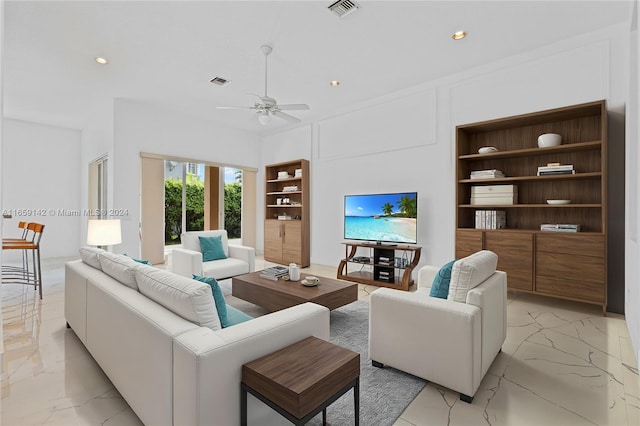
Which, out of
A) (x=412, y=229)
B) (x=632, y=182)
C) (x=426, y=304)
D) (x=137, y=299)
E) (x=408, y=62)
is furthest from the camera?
(x=412, y=229)

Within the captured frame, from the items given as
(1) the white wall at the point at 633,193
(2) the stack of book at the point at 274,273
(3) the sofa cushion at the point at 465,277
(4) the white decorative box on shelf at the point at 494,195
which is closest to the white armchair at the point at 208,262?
(2) the stack of book at the point at 274,273

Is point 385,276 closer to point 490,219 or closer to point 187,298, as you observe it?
point 490,219

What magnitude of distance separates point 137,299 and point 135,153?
4156mm

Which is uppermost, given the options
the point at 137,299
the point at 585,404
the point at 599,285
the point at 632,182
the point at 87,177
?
the point at 87,177

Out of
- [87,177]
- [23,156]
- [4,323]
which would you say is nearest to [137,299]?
[4,323]

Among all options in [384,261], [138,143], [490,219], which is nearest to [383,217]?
[384,261]

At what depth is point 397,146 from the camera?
185 inches

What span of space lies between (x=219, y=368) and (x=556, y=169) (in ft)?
11.9

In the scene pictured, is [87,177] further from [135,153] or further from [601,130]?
[601,130]

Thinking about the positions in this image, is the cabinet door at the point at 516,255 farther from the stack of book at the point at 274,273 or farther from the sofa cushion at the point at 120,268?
the sofa cushion at the point at 120,268

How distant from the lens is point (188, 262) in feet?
12.5

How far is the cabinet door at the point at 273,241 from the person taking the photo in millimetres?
6000

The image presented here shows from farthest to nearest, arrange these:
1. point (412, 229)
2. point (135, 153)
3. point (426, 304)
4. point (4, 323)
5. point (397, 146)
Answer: point (135, 153) < point (397, 146) < point (412, 229) < point (4, 323) < point (426, 304)

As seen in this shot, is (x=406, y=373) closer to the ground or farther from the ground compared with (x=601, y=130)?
closer to the ground
